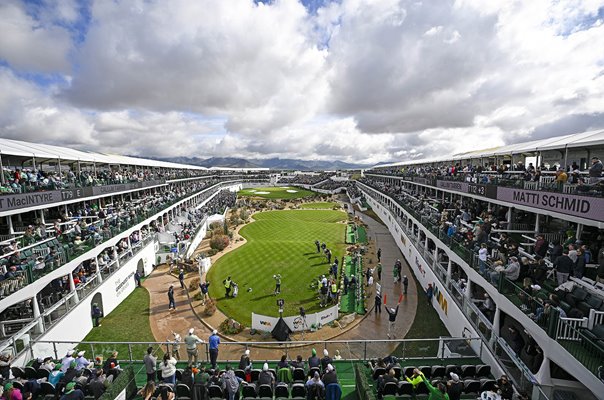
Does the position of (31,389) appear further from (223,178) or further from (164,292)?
(223,178)

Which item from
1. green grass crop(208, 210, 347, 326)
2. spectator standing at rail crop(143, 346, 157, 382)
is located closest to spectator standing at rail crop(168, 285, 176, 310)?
green grass crop(208, 210, 347, 326)

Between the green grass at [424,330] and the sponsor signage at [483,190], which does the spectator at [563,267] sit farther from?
the sponsor signage at [483,190]

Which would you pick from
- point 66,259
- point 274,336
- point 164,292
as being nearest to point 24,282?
point 66,259

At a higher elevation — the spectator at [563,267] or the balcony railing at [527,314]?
the spectator at [563,267]

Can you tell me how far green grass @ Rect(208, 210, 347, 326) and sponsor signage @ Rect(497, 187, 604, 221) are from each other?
13.3 m

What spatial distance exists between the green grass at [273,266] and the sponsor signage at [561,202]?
13.3 meters

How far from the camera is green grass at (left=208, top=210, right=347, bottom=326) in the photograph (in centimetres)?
1994

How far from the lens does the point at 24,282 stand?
41.4 ft

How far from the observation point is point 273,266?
2672 cm

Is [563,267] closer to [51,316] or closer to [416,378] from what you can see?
[416,378]

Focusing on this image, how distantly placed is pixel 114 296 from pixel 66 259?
5209 mm

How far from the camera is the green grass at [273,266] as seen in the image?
1994 centimetres

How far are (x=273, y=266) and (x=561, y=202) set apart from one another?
2083 centimetres

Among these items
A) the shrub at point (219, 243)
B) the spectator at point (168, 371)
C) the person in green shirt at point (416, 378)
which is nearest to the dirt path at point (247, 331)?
the spectator at point (168, 371)
